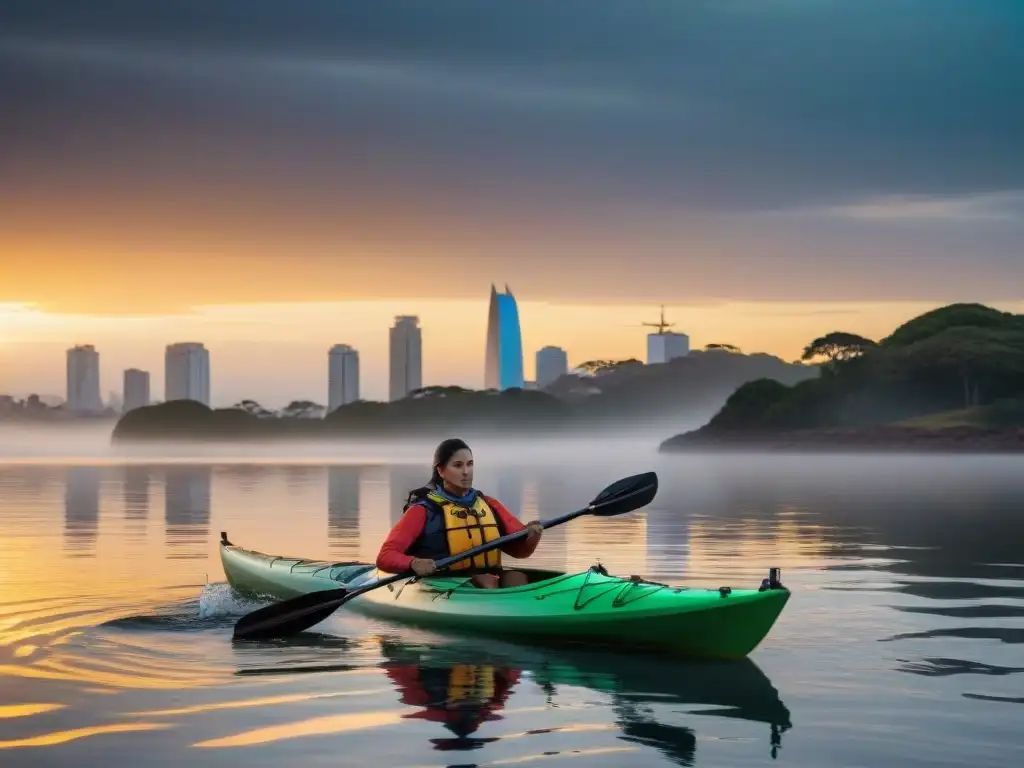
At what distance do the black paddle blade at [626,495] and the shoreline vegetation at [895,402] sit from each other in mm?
113822

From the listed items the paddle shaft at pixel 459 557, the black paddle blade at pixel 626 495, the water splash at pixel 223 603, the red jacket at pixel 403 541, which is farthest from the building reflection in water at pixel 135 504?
the black paddle blade at pixel 626 495

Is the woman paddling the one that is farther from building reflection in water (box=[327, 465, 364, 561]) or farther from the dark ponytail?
building reflection in water (box=[327, 465, 364, 561])

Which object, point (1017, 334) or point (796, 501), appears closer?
point (796, 501)

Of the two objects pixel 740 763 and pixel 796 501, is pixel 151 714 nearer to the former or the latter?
pixel 740 763

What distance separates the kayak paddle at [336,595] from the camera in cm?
1079

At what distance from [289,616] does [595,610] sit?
102 inches

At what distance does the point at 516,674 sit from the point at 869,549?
10.8 metres

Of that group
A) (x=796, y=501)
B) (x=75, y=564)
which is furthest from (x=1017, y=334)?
(x=75, y=564)

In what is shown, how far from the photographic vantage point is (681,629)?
952 cm

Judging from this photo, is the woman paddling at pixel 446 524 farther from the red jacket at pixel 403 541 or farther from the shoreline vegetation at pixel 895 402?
the shoreline vegetation at pixel 895 402

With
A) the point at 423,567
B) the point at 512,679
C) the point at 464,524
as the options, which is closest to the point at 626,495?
the point at 464,524

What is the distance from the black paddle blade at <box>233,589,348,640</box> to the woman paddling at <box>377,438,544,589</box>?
50 centimetres

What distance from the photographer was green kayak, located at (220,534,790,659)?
9.30 metres

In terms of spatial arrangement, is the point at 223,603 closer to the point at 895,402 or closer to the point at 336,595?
the point at 336,595
